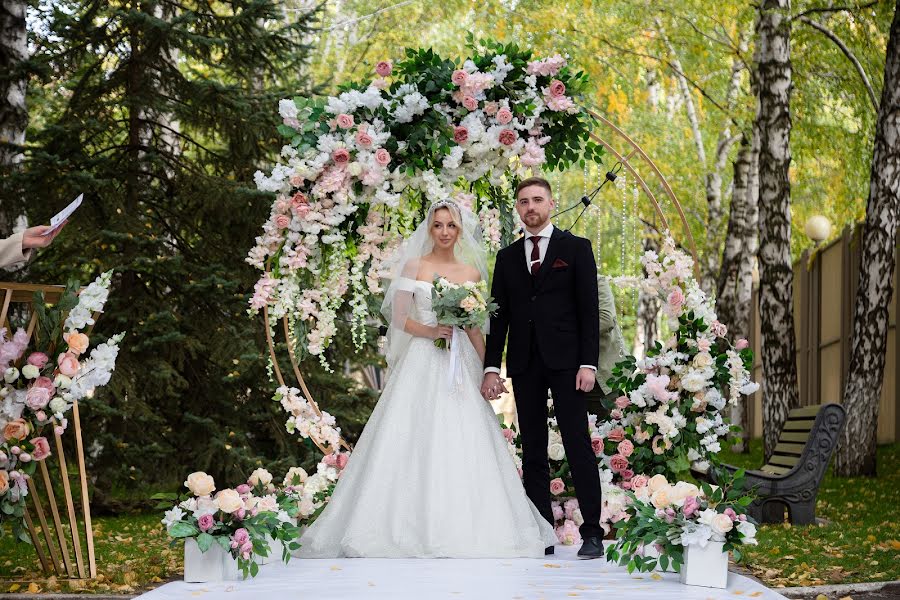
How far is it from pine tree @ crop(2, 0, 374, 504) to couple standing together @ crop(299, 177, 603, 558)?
4.10 meters

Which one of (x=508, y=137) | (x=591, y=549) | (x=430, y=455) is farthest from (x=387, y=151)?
(x=591, y=549)

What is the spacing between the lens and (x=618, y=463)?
7316 mm

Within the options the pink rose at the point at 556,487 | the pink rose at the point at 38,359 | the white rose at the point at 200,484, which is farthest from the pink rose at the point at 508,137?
the pink rose at the point at 38,359

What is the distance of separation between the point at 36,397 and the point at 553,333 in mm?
2739

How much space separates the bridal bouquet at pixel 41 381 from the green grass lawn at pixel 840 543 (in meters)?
3.81

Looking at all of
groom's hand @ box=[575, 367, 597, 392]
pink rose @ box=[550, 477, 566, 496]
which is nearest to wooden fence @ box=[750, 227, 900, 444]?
pink rose @ box=[550, 477, 566, 496]

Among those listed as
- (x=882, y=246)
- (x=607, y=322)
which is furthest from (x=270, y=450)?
(x=882, y=246)

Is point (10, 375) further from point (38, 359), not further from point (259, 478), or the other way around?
point (259, 478)

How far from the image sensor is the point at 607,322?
24.3ft

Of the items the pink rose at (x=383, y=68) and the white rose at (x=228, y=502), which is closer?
the white rose at (x=228, y=502)

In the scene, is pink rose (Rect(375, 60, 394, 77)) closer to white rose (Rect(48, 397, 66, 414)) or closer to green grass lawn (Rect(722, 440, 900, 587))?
white rose (Rect(48, 397, 66, 414))

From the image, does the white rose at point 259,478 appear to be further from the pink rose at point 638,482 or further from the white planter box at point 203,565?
the pink rose at point 638,482

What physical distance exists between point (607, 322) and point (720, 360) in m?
0.76

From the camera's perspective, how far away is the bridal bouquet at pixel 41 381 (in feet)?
18.9
